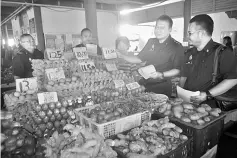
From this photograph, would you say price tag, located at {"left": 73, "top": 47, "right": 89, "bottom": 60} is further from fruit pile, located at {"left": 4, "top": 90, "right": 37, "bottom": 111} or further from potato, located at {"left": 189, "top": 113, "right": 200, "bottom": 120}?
potato, located at {"left": 189, "top": 113, "right": 200, "bottom": 120}

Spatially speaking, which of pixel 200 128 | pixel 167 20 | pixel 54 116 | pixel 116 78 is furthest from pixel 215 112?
pixel 54 116

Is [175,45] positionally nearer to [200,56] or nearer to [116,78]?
[200,56]

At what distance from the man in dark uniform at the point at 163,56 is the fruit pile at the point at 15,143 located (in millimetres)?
2050

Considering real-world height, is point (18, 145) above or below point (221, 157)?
above

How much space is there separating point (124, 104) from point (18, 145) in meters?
1.23

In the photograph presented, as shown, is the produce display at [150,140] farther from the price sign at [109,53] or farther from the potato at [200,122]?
the price sign at [109,53]

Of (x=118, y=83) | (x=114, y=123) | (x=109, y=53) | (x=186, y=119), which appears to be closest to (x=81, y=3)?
(x=109, y=53)

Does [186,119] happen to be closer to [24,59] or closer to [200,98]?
[200,98]

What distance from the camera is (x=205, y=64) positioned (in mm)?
2420

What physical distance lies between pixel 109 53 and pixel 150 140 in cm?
177

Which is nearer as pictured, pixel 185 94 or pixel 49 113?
pixel 49 113

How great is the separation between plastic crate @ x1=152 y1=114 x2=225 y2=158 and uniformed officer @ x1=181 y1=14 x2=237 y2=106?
41 centimetres

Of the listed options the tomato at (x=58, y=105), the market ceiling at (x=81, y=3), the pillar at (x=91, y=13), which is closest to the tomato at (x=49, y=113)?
the tomato at (x=58, y=105)

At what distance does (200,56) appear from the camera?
2.53 metres
